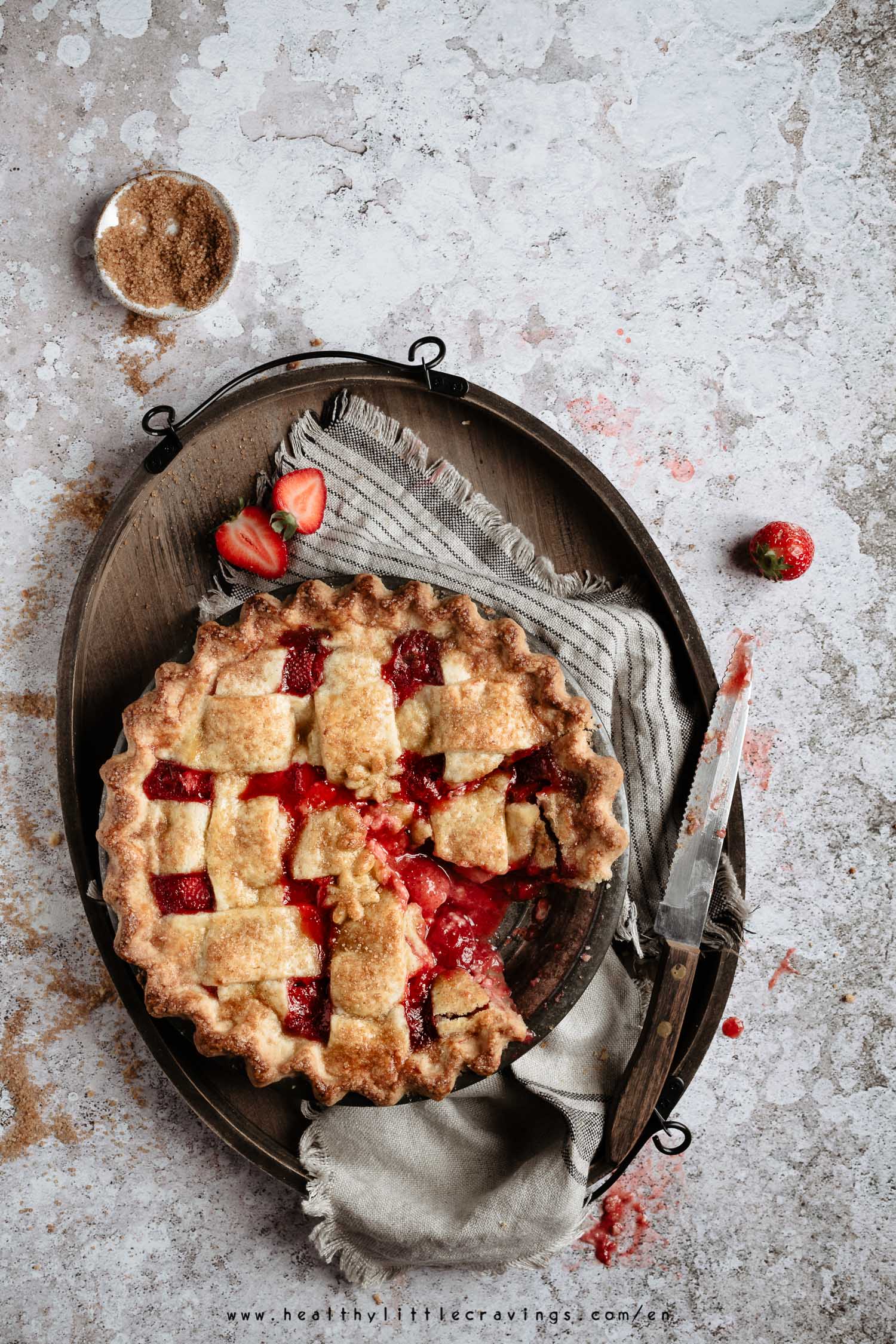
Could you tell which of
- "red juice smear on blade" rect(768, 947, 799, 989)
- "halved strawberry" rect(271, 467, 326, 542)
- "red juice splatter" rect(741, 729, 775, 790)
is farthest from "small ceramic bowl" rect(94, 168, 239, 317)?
"red juice smear on blade" rect(768, 947, 799, 989)

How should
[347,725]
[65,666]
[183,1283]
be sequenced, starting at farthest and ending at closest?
[183,1283] < [65,666] < [347,725]

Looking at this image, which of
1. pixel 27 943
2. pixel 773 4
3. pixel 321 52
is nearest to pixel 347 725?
pixel 27 943

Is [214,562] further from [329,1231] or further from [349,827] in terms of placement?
[329,1231]

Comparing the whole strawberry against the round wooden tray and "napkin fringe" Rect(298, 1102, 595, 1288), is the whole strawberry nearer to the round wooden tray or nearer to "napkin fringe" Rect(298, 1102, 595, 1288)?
the round wooden tray

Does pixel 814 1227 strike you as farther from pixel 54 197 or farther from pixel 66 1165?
pixel 54 197

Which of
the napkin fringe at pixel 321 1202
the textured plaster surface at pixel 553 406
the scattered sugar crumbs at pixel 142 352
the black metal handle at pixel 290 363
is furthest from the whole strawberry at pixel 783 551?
the napkin fringe at pixel 321 1202

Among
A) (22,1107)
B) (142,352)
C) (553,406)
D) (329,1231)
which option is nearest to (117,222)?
(142,352)
